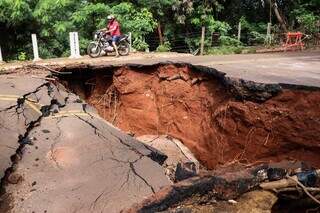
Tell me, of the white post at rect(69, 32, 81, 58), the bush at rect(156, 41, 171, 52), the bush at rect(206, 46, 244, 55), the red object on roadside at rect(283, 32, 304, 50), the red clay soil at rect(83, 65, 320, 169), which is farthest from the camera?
the bush at rect(156, 41, 171, 52)

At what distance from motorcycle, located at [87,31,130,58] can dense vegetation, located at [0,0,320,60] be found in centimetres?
204

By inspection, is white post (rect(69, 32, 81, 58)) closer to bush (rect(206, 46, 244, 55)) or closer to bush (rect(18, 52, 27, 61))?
bush (rect(18, 52, 27, 61))

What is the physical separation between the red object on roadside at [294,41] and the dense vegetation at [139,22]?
51.4 inches

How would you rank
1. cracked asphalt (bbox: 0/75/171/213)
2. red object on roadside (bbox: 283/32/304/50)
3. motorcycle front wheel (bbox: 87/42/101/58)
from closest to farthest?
cracked asphalt (bbox: 0/75/171/213)
motorcycle front wheel (bbox: 87/42/101/58)
red object on roadside (bbox: 283/32/304/50)

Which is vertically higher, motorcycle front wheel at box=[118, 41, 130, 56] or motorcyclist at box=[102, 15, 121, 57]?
motorcyclist at box=[102, 15, 121, 57]

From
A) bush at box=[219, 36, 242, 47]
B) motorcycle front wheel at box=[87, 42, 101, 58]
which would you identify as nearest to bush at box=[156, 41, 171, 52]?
bush at box=[219, 36, 242, 47]

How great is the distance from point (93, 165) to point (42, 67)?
6.27 metres

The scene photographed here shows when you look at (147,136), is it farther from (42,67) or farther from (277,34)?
(277,34)

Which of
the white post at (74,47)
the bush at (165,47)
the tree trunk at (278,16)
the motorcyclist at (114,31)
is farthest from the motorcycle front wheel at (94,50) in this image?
the tree trunk at (278,16)

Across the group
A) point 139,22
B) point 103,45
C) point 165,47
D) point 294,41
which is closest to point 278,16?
point 294,41

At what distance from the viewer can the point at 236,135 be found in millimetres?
7785

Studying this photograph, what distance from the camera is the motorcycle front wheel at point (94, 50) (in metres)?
13.5

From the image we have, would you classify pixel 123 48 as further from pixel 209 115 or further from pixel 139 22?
pixel 209 115

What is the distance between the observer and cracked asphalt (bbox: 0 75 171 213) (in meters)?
4.41
